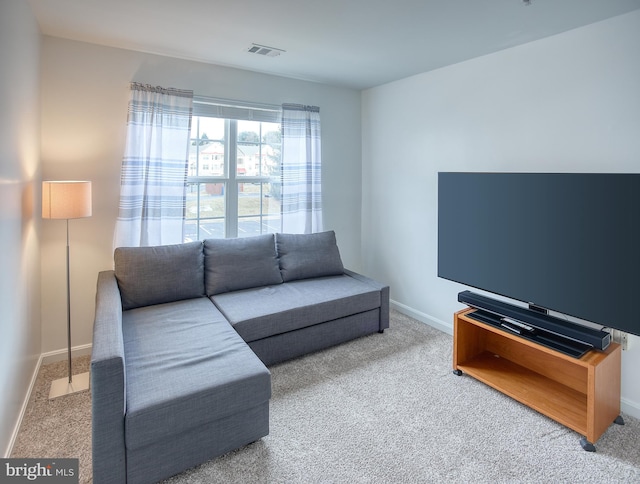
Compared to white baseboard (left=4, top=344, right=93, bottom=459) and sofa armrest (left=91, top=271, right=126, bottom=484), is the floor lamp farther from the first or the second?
sofa armrest (left=91, top=271, right=126, bottom=484)

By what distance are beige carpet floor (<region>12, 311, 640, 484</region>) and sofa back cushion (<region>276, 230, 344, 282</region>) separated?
1.01m

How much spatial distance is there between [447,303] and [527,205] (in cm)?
138

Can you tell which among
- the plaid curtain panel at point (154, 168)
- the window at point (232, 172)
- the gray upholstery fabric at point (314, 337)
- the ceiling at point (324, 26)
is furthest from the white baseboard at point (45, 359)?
the ceiling at point (324, 26)

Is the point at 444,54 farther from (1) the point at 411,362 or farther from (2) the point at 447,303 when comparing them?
(1) the point at 411,362

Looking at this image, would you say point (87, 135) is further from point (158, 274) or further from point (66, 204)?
point (158, 274)

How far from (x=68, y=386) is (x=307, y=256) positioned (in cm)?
211

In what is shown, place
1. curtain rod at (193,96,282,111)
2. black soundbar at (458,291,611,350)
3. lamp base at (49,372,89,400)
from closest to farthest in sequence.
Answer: black soundbar at (458,291,611,350), lamp base at (49,372,89,400), curtain rod at (193,96,282,111)

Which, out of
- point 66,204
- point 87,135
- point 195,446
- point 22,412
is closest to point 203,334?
point 195,446

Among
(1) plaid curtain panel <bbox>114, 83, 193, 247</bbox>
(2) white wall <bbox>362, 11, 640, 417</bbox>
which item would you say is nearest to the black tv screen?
(2) white wall <bbox>362, 11, 640, 417</bbox>

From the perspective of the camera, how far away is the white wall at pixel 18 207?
1808 millimetres

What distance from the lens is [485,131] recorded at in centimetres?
301

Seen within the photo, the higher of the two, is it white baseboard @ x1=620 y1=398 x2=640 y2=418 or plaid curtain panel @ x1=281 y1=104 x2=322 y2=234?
plaid curtain panel @ x1=281 y1=104 x2=322 y2=234

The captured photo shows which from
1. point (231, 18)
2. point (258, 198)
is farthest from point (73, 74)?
point (258, 198)

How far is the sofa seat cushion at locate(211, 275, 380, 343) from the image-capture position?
2.71 m
